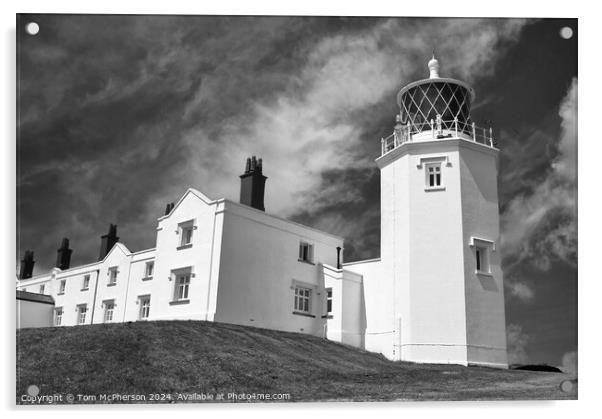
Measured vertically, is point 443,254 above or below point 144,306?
above

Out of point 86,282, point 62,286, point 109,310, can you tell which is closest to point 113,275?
point 109,310

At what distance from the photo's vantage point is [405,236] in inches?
713

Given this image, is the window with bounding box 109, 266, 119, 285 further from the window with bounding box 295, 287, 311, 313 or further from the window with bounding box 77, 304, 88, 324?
the window with bounding box 295, 287, 311, 313

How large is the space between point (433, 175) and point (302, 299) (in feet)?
19.9

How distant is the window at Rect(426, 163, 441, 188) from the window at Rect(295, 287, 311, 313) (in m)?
5.63

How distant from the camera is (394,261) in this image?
1853 cm

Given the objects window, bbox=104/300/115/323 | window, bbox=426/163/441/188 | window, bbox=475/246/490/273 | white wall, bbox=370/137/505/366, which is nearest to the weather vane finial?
white wall, bbox=370/137/505/366

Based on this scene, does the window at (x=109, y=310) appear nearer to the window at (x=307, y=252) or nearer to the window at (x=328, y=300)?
the window at (x=307, y=252)

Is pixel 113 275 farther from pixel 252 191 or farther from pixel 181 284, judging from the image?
pixel 252 191

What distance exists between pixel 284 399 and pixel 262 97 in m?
6.14

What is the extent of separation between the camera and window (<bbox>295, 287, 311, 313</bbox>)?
2019cm

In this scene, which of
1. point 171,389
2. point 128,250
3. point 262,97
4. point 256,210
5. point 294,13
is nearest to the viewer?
point 171,389
